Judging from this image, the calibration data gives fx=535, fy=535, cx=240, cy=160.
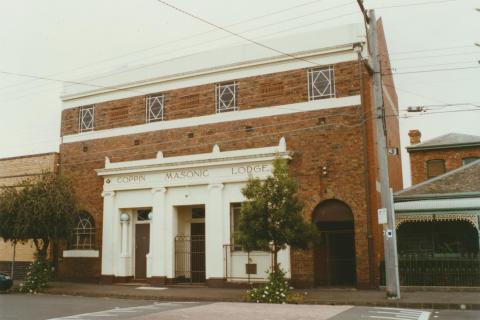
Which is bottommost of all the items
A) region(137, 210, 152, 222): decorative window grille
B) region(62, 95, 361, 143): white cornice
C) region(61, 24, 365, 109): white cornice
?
region(137, 210, 152, 222): decorative window grille

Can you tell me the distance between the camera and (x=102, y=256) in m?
23.4

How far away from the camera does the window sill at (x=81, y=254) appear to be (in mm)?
23734

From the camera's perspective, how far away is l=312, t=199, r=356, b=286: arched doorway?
62.8ft

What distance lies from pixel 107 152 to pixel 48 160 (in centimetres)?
353

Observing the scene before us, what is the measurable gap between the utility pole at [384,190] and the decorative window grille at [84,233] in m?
13.7

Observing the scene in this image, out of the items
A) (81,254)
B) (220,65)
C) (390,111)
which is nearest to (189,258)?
(81,254)

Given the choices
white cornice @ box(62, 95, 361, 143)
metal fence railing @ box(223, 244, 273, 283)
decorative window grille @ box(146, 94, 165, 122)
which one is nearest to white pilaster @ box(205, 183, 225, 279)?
metal fence railing @ box(223, 244, 273, 283)

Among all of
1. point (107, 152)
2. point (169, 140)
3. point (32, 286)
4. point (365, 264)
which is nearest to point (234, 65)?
point (169, 140)

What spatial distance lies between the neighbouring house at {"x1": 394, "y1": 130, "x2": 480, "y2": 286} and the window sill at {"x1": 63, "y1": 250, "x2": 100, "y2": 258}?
13.0m

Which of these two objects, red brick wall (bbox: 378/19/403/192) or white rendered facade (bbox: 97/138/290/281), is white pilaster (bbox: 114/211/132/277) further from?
red brick wall (bbox: 378/19/403/192)

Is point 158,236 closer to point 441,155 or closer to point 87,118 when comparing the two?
point 87,118

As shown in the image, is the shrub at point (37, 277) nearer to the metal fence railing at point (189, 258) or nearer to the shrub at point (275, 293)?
the metal fence railing at point (189, 258)

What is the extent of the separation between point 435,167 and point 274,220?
2152 cm

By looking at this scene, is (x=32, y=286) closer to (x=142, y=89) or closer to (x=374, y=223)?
(x=142, y=89)
